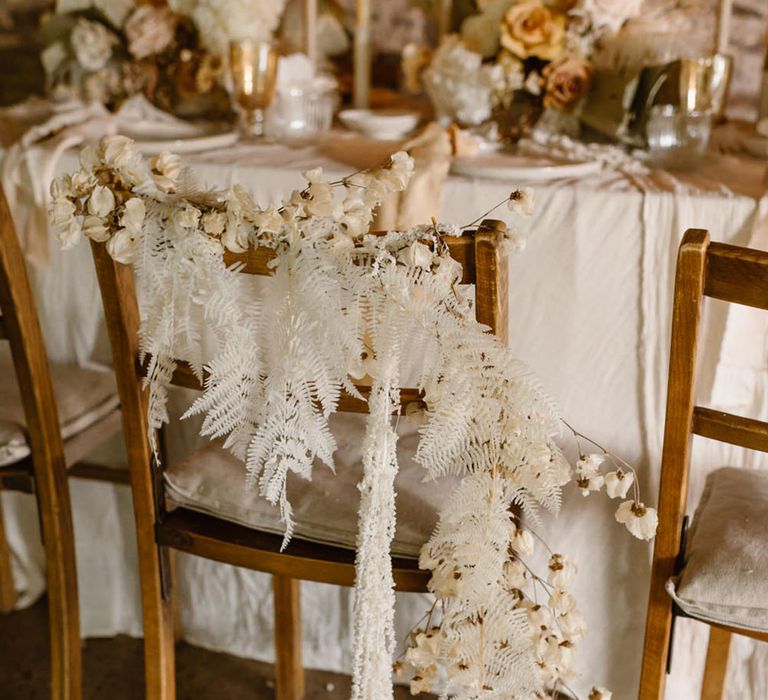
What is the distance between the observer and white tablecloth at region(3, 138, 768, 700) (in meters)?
1.23

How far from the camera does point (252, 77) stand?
5.32 feet

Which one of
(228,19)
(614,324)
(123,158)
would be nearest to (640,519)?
(614,324)

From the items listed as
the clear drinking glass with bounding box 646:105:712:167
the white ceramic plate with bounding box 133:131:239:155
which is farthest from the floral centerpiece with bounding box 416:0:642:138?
the white ceramic plate with bounding box 133:131:239:155

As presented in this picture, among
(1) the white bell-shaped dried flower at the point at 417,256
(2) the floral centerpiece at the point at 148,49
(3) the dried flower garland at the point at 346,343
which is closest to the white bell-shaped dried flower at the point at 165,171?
(3) the dried flower garland at the point at 346,343

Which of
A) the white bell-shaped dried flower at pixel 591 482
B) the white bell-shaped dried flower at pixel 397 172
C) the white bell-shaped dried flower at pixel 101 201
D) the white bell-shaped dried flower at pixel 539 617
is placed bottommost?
the white bell-shaped dried flower at pixel 539 617

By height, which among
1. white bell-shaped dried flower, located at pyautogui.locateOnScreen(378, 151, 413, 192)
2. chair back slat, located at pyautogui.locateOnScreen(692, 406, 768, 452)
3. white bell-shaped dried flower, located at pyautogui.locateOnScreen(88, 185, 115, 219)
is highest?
white bell-shaped dried flower, located at pyautogui.locateOnScreen(378, 151, 413, 192)

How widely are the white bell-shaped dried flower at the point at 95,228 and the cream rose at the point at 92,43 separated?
1.03 meters

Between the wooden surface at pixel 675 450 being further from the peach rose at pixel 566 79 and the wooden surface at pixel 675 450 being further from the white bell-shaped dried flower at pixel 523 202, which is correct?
the peach rose at pixel 566 79

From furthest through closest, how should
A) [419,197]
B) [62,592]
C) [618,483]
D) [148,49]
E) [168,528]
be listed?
[148,49] < [62,592] < [419,197] < [168,528] < [618,483]

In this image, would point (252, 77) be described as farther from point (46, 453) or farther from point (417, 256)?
point (417, 256)

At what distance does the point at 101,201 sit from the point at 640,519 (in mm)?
611

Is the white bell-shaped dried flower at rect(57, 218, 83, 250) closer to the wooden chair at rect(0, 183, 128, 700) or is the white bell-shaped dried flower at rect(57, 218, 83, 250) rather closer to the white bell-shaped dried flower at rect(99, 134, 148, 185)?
the white bell-shaped dried flower at rect(99, 134, 148, 185)

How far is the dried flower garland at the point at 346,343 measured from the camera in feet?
2.71

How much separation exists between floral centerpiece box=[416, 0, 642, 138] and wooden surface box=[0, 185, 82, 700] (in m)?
0.78
